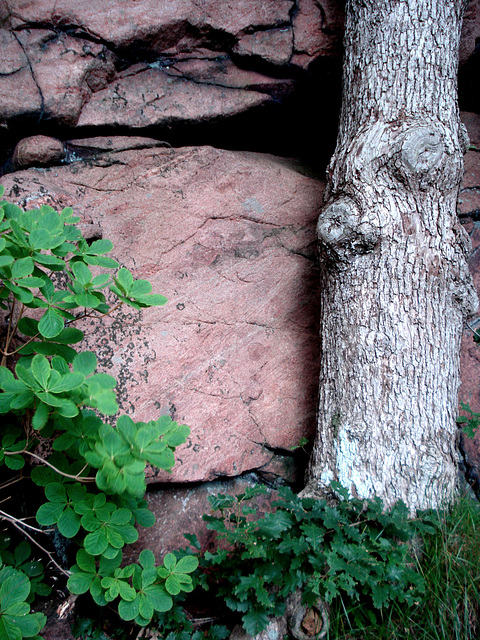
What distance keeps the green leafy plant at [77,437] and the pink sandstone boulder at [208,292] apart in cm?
55

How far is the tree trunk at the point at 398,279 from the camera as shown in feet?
6.15

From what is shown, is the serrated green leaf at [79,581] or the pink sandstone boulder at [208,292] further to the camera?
the pink sandstone boulder at [208,292]

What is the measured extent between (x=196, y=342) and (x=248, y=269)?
0.54 metres

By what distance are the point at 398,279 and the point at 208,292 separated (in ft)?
3.24

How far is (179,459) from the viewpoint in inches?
80.5

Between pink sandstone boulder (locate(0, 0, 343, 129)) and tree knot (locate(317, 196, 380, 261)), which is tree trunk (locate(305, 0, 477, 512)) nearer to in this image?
tree knot (locate(317, 196, 380, 261))

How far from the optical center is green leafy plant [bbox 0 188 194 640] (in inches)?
47.2

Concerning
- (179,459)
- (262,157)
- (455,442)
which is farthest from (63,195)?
(455,442)

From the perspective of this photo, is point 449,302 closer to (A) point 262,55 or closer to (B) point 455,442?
(B) point 455,442

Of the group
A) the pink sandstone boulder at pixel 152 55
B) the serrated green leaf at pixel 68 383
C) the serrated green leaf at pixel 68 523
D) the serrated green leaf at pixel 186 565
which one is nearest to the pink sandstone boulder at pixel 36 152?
the pink sandstone boulder at pixel 152 55

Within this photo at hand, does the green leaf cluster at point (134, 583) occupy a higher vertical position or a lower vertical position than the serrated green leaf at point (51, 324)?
lower

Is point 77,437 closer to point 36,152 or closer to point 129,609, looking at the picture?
point 129,609

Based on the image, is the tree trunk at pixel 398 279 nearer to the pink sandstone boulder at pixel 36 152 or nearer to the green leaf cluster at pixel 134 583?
the green leaf cluster at pixel 134 583

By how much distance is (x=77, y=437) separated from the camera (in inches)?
57.3
